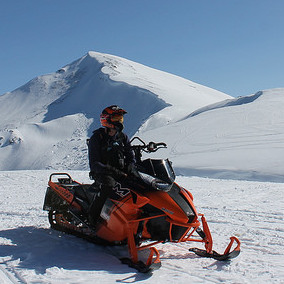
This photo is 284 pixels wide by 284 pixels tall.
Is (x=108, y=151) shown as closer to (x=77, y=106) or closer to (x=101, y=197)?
(x=101, y=197)

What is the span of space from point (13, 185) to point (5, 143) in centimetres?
5134

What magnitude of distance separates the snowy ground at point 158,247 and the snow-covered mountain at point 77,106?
32.6 m

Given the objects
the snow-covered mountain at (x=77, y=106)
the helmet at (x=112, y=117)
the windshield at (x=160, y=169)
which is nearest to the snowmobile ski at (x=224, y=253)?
the windshield at (x=160, y=169)

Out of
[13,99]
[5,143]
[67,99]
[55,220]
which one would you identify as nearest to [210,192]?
[55,220]

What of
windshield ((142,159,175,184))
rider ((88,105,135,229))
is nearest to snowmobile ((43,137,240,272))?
windshield ((142,159,175,184))

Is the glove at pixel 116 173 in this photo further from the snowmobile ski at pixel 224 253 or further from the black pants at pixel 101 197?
the snowmobile ski at pixel 224 253

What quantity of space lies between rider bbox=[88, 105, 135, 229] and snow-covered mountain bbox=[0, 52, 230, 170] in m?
34.2

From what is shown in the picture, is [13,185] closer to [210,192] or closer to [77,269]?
[210,192]

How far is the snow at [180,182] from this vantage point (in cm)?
381

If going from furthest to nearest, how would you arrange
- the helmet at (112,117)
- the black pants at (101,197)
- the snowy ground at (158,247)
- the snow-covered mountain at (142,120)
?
the snow-covered mountain at (142,120) → the helmet at (112,117) → the black pants at (101,197) → the snowy ground at (158,247)

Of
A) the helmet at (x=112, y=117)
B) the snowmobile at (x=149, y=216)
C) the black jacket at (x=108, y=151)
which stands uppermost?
the helmet at (x=112, y=117)

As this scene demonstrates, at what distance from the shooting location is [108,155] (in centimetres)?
465

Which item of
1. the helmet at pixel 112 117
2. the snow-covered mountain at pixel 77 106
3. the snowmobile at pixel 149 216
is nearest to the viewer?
the snowmobile at pixel 149 216

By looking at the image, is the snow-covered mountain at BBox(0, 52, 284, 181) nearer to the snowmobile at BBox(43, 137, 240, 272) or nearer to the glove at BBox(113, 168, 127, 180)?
the snowmobile at BBox(43, 137, 240, 272)
